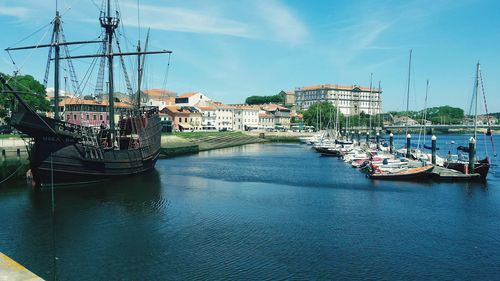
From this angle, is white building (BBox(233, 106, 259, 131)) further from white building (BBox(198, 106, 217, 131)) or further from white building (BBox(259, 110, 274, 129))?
white building (BBox(198, 106, 217, 131))

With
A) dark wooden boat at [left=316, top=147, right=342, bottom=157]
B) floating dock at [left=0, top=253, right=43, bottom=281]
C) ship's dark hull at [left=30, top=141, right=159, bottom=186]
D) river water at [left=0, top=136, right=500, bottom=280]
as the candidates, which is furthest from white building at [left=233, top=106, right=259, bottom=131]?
floating dock at [left=0, top=253, right=43, bottom=281]

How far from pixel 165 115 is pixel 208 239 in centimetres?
11783

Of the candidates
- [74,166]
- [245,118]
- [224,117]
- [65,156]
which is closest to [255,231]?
[65,156]

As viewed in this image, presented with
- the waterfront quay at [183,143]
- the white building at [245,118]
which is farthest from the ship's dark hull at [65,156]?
the white building at [245,118]

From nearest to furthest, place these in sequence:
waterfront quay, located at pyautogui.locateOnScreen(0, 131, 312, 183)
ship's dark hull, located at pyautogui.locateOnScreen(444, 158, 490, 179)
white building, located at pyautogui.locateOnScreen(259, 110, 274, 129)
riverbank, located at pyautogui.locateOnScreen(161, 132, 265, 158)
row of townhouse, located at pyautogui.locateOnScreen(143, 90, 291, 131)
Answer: waterfront quay, located at pyautogui.locateOnScreen(0, 131, 312, 183), ship's dark hull, located at pyautogui.locateOnScreen(444, 158, 490, 179), riverbank, located at pyautogui.locateOnScreen(161, 132, 265, 158), row of townhouse, located at pyautogui.locateOnScreen(143, 90, 291, 131), white building, located at pyautogui.locateOnScreen(259, 110, 274, 129)

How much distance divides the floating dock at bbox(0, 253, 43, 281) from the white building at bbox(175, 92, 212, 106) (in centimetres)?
15231

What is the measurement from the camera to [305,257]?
22109mm

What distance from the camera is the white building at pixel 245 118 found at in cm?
17150

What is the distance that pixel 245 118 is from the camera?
573 feet

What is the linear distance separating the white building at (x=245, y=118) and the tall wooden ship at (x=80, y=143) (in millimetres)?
117370

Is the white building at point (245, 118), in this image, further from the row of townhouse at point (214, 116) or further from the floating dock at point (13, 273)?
the floating dock at point (13, 273)

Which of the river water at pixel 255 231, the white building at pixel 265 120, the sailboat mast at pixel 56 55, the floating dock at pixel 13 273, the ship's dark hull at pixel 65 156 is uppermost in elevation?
the sailboat mast at pixel 56 55

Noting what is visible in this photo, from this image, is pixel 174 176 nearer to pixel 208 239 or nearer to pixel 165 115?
pixel 208 239

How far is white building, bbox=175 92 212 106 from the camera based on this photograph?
547ft
